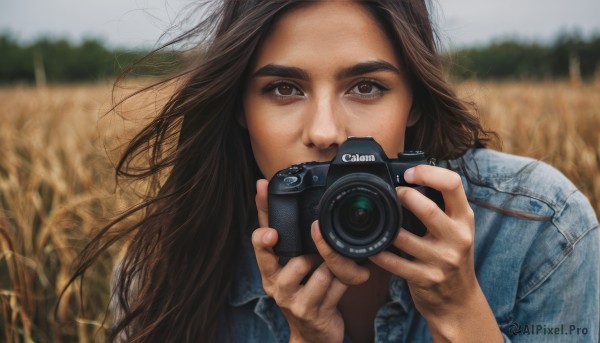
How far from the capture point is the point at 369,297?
178cm

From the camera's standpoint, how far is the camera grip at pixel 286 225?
53.7 inches

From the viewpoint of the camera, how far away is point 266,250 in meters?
1.38

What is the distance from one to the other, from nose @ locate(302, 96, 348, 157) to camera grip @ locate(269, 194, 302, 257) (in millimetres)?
158

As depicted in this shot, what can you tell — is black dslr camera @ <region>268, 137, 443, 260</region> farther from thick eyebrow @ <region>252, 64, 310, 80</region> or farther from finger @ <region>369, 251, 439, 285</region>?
thick eyebrow @ <region>252, 64, 310, 80</region>

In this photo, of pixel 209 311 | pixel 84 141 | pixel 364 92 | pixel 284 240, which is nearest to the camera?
pixel 284 240

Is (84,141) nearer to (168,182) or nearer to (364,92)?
(168,182)

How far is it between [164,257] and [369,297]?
64cm

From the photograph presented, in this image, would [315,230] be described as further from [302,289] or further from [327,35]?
[327,35]

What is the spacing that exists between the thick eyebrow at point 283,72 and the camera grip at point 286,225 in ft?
1.03

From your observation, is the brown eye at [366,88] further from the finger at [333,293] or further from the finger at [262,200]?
the finger at [333,293]

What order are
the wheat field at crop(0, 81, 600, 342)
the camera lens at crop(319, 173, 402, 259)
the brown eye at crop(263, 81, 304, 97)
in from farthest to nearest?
the wheat field at crop(0, 81, 600, 342), the brown eye at crop(263, 81, 304, 97), the camera lens at crop(319, 173, 402, 259)

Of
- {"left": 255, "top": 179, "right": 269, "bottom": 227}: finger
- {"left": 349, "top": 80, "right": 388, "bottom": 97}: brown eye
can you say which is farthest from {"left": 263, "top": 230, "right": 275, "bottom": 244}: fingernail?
{"left": 349, "top": 80, "right": 388, "bottom": 97}: brown eye

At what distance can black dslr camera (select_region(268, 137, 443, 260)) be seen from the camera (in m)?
1.19

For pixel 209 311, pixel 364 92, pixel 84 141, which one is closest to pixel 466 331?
pixel 364 92
